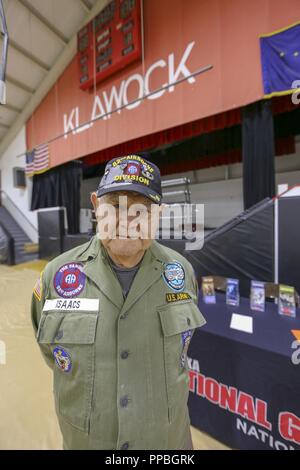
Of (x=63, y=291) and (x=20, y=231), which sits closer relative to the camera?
(x=63, y=291)

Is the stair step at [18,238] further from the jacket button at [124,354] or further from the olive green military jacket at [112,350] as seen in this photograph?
the jacket button at [124,354]

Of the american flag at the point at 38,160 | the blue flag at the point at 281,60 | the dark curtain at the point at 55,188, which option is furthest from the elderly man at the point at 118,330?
the american flag at the point at 38,160

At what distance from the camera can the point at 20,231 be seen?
8.11 meters

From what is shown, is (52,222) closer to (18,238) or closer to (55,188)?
(55,188)

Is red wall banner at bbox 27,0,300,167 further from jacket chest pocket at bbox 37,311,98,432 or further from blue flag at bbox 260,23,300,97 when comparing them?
jacket chest pocket at bbox 37,311,98,432

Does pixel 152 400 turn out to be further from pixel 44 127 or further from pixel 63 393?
pixel 44 127

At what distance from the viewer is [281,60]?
2727 millimetres

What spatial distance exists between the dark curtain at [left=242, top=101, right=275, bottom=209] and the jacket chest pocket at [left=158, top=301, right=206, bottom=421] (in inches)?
124

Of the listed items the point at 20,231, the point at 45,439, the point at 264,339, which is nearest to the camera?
the point at 264,339

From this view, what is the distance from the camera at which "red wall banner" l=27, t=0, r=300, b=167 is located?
9.72 ft

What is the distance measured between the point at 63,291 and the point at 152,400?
0.45m

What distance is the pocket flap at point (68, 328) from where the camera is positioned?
649 mm

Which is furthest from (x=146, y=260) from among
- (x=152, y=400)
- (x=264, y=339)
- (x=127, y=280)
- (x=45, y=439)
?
(x=45, y=439)
